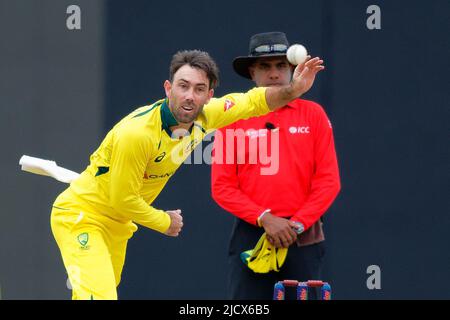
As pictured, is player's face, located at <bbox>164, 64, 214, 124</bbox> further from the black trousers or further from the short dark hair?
the black trousers

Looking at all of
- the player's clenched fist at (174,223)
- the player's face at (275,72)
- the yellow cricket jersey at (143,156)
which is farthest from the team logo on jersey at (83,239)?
Result: the player's face at (275,72)

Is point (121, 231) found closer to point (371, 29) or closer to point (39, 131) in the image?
point (39, 131)

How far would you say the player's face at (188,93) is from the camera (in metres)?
6.07

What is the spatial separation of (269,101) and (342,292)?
1.76 m

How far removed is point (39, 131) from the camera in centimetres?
775

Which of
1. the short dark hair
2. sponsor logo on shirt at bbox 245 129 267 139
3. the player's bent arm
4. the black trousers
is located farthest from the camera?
sponsor logo on shirt at bbox 245 129 267 139

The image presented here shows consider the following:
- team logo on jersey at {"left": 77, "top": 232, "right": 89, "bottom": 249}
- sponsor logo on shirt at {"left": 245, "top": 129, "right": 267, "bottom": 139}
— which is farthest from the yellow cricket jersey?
sponsor logo on shirt at {"left": 245, "top": 129, "right": 267, "bottom": 139}

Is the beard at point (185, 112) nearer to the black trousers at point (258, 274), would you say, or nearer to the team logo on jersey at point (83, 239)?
the team logo on jersey at point (83, 239)

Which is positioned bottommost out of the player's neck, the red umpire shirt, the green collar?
the red umpire shirt

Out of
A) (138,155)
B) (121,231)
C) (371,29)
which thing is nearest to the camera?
(138,155)

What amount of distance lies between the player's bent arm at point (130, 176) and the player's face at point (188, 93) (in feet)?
0.76

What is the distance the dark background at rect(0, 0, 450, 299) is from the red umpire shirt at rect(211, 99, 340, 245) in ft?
2.39

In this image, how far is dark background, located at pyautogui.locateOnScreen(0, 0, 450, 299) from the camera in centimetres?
766

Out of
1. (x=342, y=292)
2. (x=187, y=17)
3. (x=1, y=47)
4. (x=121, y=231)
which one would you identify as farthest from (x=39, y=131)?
(x=342, y=292)
